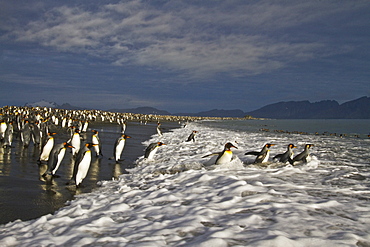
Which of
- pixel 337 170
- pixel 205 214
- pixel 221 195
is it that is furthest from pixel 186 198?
pixel 337 170

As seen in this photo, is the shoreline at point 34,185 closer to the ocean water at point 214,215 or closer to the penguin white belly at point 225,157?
the ocean water at point 214,215

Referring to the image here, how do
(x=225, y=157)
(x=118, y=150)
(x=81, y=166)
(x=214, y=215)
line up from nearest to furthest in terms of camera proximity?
1. (x=214, y=215)
2. (x=81, y=166)
3. (x=225, y=157)
4. (x=118, y=150)

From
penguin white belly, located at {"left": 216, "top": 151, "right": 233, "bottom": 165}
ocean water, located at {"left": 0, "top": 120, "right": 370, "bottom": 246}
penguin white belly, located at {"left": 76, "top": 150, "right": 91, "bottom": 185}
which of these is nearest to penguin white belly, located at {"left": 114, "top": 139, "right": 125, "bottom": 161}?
penguin white belly, located at {"left": 76, "top": 150, "right": 91, "bottom": 185}

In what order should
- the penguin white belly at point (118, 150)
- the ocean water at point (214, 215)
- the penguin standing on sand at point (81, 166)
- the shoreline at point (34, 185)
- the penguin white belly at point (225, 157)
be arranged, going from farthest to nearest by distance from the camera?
the penguin white belly at point (118, 150) → the penguin white belly at point (225, 157) → the penguin standing on sand at point (81, 166) → the shoreline at point (34, 185) → the ocean water at point (214, 215)

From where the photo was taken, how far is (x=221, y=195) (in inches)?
194

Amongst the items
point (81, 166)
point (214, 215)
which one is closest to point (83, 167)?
point (81, 166)

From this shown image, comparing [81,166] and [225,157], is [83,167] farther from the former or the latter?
[225,157]

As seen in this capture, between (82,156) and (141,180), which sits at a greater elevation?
(82,156)

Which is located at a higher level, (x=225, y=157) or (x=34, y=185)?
(x=225, y=157)

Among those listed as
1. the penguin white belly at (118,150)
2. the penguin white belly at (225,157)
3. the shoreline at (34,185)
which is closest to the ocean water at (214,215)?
the shoreline at (34,185)

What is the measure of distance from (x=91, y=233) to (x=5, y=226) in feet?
4.95

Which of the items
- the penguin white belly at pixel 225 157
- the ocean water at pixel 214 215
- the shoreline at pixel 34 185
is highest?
the penguin white belly at pixel 225 157

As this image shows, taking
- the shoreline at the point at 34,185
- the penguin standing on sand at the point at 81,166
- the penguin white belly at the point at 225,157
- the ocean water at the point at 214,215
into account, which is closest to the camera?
the ocean water at the point at 214,215

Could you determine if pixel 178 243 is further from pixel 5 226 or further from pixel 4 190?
pixel 4 190
